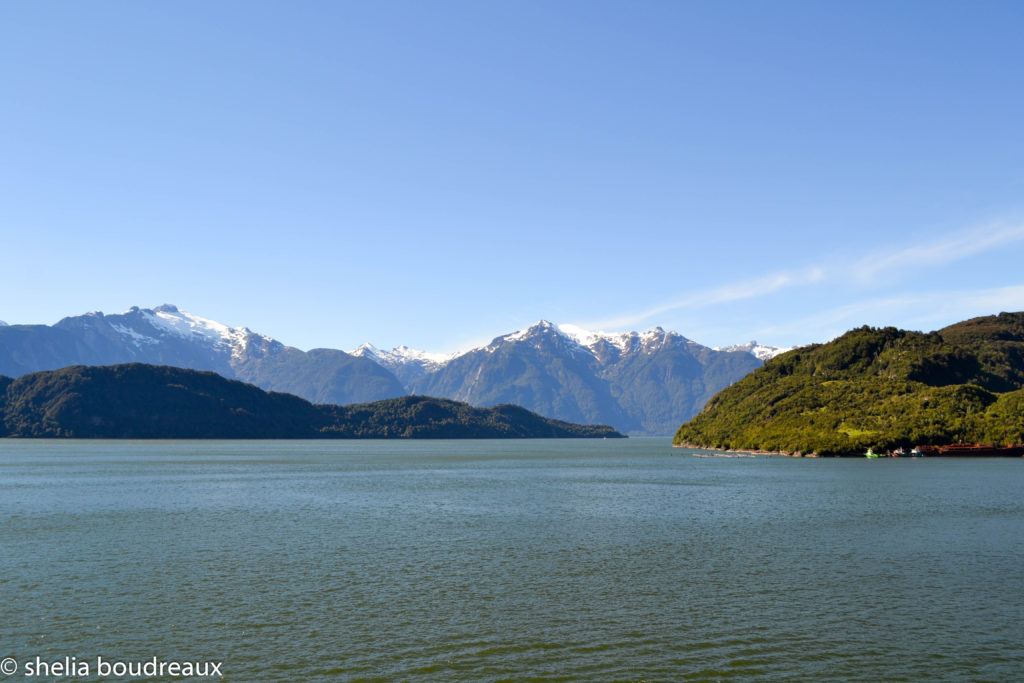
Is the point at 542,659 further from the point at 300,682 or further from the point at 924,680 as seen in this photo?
the point at 924,680

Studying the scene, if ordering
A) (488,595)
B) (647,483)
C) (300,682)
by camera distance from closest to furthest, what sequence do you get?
1. (300,682)
2. (488,595)
3. (647,483)

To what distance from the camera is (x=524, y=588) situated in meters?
45.7

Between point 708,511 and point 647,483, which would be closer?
point 708,511

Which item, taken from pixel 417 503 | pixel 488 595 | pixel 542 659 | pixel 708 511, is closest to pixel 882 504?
pixel 708 511

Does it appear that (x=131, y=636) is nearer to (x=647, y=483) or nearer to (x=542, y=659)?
(x=542, y=659)

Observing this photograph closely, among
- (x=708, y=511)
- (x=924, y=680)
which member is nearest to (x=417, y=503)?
(x=708, y=511)

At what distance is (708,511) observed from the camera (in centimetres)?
8581

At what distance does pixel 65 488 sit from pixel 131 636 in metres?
100

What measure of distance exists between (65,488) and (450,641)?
10943cm

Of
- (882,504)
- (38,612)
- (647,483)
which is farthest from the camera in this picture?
(647,483)

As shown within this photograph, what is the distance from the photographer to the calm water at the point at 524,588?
106ft

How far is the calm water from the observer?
3234 centimetres

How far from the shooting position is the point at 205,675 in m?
30.4

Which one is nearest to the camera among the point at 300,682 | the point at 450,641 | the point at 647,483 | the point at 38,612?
the point at 300,682
